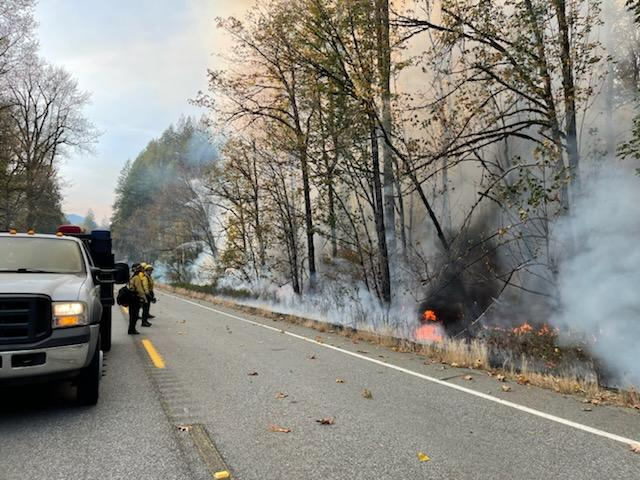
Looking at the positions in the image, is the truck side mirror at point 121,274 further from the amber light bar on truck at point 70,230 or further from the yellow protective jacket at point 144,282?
the yellow protective jacket at point 144,282

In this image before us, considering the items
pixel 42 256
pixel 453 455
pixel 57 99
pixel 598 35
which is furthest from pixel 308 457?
pixel 57 99

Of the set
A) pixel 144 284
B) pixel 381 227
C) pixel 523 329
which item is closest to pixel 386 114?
pixel 381 227

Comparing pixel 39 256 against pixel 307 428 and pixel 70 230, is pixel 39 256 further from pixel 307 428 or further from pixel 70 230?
pixel 307 428

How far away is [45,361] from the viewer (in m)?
4.49

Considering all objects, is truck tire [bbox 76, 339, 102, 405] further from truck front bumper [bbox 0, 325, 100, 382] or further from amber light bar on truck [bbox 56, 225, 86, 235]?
amber light bar on truck [bbox 56, 225, 86, 235]

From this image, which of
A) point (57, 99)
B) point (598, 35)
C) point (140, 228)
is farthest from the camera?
point (140, 228)

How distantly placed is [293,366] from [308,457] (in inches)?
146

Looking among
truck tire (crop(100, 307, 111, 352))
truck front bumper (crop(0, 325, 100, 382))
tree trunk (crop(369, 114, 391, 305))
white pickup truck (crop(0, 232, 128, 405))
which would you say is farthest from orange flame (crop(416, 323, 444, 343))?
truck front bumper (crop(0, 325, 100, 382))

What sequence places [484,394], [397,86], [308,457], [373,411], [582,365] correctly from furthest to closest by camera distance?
[397,86]
[582,365]
[484,394]
[373,411]
[308,457]

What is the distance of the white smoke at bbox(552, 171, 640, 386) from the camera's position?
7422 mm

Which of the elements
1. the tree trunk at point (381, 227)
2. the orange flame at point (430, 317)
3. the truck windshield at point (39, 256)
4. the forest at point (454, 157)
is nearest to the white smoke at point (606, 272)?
the forest at point (454, 157)

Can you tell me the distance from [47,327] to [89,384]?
87 cm

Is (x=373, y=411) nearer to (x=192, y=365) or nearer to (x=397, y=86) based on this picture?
(x=192, y=365)

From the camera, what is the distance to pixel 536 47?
30.1ft
